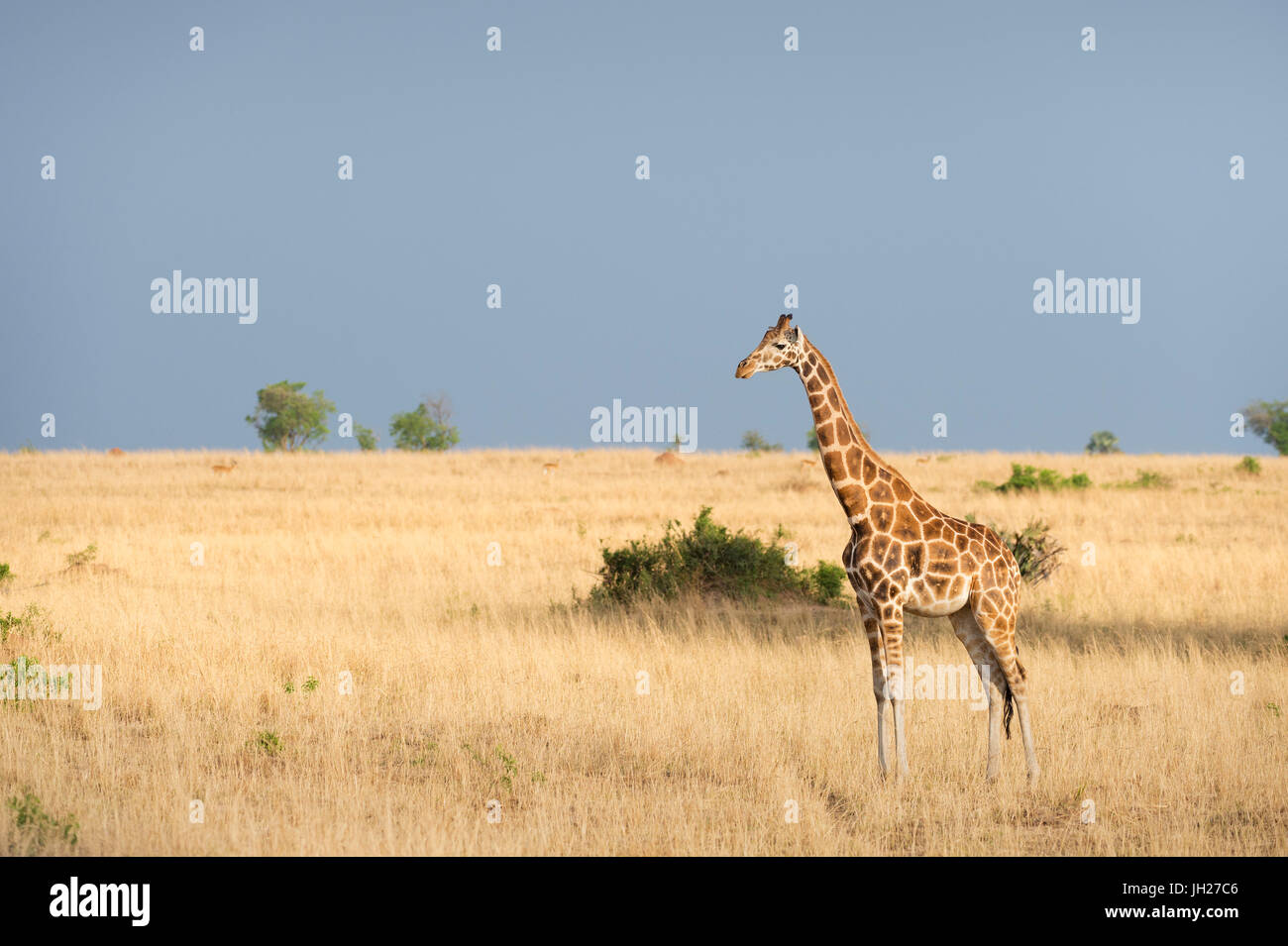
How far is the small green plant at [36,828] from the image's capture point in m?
6.72

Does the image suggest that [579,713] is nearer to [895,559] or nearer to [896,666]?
[896,666]

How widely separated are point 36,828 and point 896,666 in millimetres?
5503

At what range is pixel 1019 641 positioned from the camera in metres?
13.2

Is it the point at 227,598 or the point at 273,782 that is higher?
the point at 227,598

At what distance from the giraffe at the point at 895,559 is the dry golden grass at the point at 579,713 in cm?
78

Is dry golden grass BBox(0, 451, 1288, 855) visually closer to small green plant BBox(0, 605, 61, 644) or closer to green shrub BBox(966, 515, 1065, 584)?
small green plant BBox(0, 605, 61, 644)

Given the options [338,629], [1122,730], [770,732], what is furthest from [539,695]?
[1122,730]

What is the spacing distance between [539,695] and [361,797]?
302cm

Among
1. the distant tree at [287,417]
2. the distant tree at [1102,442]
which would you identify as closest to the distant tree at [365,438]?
the distant tree at [287,417]

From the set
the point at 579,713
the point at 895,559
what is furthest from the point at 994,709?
the point at 579,713

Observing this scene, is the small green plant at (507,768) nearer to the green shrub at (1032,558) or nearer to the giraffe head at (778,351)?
the giraffe head at (778,351)

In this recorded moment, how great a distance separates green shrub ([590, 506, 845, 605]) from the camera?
1546cm

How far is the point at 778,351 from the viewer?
787 cm
